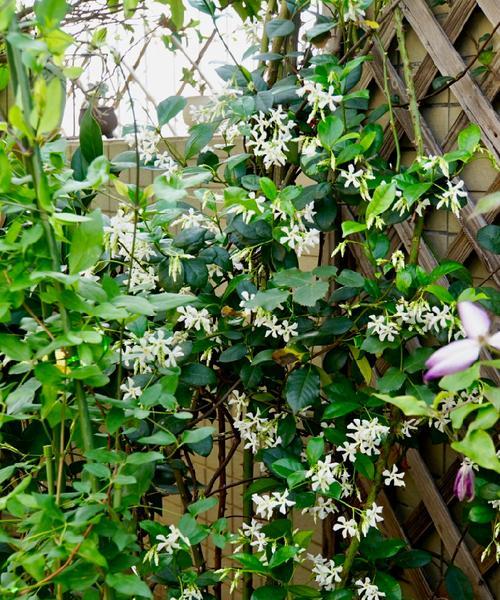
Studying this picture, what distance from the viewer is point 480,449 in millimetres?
773

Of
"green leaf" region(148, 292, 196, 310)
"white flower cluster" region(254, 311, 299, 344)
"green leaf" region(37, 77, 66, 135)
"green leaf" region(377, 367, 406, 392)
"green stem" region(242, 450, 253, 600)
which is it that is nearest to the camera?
"green leaf" region(37, 77, 66, 135)

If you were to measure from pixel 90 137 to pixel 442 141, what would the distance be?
72cm

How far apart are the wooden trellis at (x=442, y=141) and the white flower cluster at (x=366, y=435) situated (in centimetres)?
32

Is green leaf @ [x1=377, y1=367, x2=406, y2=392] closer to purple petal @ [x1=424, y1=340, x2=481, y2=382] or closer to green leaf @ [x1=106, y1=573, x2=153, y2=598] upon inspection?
green leaf @ [x1=106, y1=573, x2=153, y2=598]

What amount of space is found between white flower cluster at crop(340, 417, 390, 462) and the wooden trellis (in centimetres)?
32

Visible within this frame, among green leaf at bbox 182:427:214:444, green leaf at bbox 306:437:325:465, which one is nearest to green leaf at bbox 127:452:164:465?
green leaf at bbox 182:427:214:444

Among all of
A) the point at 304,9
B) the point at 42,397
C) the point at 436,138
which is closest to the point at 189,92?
the point at 304,9

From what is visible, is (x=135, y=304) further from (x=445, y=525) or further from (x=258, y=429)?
(x=445, y=525)

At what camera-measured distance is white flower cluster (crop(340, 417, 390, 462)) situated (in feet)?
4.94

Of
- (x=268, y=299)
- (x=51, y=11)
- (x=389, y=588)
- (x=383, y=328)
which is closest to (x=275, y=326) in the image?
(x=268, y=299)

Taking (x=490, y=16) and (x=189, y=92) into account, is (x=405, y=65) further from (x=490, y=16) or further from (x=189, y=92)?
(x=189, y=92)

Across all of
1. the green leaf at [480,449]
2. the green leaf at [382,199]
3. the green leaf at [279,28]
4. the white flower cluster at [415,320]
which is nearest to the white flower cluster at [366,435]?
the white flower cluster at [415,320]

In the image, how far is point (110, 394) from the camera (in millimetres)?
1728

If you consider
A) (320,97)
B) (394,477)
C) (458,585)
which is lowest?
(458,585)
